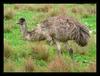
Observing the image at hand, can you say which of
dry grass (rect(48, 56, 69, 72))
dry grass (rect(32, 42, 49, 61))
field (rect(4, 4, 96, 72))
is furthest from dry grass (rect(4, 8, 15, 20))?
dry grass (rect(48, 56, 69, 72))

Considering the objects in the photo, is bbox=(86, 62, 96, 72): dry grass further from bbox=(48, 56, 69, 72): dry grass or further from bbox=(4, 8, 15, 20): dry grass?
bbox=(4, 8, 15, 20): dry grass

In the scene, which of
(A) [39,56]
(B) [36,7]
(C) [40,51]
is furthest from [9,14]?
(A) [39,56]

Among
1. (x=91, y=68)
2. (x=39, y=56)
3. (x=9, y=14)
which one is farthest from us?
(x=9, y=14)

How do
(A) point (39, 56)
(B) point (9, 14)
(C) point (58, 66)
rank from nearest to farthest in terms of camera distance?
1. (C) point (58, 66)
2. (A) point (39, 56)
3. (B) point (9, 14)

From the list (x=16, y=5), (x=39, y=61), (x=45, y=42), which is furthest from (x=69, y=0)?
(x=16, y=5)

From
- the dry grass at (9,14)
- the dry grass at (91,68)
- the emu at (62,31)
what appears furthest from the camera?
the dry grass at (9,14)

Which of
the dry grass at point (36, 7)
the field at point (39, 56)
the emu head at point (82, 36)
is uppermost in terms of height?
the dry grass at point (36, 7)

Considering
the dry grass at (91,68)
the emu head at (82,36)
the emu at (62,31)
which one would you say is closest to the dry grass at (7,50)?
the emu at (62,31)

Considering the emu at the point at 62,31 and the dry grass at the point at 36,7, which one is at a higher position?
the dry grass at the point at 36,7

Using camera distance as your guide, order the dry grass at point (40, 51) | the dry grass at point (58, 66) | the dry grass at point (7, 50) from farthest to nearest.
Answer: the dry grass at point (7, 50)
the dry grass at point (40, 51)
the dry grass at point (58, 66)

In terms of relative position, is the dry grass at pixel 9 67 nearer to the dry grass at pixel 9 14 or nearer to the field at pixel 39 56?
the field at pixel 39 56

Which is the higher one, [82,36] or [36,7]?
[36,7]

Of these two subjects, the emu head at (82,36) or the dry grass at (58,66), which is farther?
the emu head at (82,36)

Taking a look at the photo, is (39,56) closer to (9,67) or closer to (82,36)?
(9,67)
